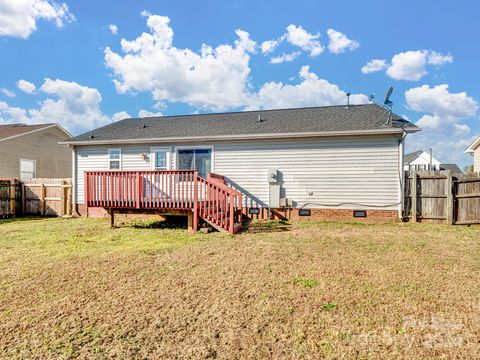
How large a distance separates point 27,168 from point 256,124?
14.7m

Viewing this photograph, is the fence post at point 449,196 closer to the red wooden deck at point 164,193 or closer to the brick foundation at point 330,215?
the brick foundation at point 330,215

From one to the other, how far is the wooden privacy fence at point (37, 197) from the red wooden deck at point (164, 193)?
13.0 ft

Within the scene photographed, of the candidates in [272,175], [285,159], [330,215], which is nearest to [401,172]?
[330,215]

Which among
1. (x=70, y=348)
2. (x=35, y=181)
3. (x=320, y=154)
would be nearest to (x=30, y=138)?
(x=35, y=181)

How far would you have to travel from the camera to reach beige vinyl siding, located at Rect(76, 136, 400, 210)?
9000mm

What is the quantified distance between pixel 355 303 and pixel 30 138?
1996cm

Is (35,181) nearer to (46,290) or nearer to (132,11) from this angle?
(132,11)

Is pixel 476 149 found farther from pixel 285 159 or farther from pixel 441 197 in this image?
pixel 285 159

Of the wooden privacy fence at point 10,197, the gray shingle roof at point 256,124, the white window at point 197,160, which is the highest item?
the gray shingle roof at point 256,124

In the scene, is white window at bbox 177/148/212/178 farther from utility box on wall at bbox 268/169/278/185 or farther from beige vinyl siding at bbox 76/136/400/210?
utility box on wall at bbox 268/169/278/185

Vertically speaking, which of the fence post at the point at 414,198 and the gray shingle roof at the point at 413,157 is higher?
the gray shingle roof at the point at 413,157

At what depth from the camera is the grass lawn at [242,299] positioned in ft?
7.91

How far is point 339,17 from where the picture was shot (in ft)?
40.6

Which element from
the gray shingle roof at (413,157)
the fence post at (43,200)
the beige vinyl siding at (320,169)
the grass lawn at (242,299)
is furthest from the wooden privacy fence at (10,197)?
the gray shingle roof at (413,157)
